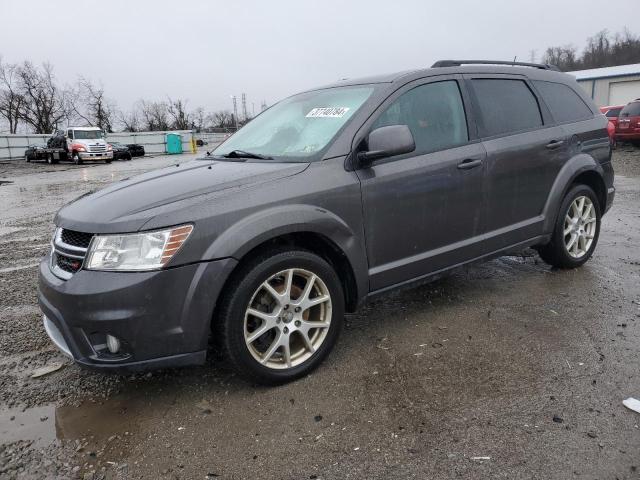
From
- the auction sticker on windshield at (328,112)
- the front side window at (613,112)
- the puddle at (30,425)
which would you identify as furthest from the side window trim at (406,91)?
the front side window at (613,112)

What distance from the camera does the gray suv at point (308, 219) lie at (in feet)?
8.05

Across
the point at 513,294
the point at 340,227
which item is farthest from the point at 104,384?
the point at 513,294

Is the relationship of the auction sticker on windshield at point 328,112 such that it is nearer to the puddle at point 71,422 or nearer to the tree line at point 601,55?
the puddle at point 71,422

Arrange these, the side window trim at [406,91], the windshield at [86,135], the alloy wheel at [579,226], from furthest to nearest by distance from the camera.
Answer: the windshield at [86,135]
the alloy wheel at [579,226]
the side window trim at [406,91]

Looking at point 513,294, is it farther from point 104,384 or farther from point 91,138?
point 91,138

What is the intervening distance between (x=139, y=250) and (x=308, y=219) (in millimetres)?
920

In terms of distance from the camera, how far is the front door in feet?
10.2

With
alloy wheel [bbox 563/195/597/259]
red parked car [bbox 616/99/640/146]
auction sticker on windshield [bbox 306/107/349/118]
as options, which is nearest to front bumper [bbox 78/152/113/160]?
red parked car [bbox 616/99/640/146]

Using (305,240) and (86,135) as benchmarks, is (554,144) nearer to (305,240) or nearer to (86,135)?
(305,240)

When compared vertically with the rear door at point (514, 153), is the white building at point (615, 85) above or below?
above

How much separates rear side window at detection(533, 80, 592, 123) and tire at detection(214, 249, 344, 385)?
2.77 meters

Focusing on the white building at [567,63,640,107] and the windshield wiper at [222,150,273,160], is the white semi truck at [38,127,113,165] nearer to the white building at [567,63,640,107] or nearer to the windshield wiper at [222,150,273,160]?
the windshield wiper at [222,150,273,160]

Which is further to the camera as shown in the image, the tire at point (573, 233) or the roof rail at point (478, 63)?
the tire at point (573, 233)

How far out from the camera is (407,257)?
3305 millimetres
